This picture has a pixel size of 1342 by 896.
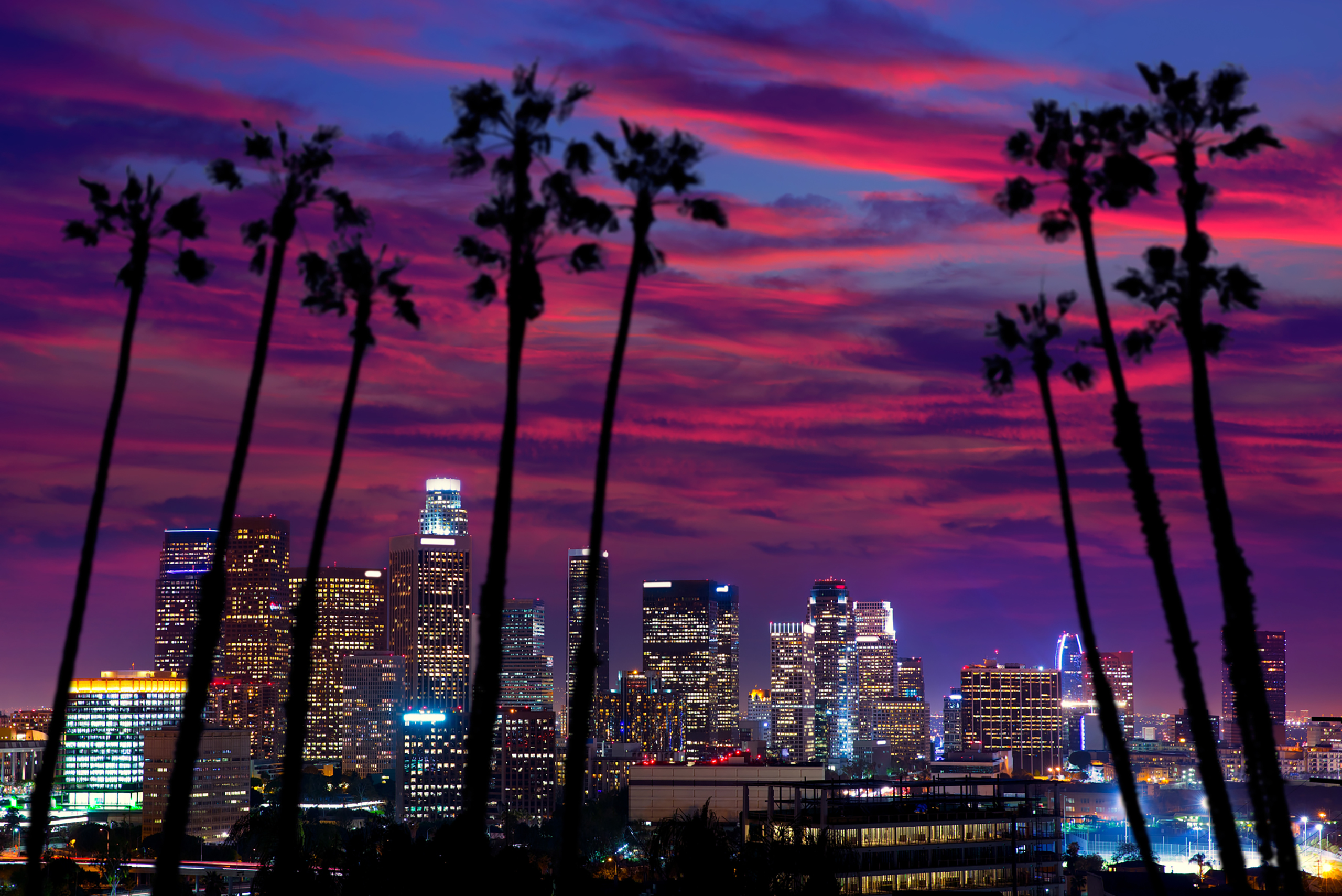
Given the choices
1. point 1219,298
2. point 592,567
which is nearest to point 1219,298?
point 1219,298

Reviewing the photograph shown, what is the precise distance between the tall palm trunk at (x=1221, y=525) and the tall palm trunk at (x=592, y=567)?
13.7 m

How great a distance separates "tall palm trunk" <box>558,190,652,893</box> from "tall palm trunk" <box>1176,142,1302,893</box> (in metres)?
13.7

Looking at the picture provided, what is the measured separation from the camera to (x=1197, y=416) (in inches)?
1580

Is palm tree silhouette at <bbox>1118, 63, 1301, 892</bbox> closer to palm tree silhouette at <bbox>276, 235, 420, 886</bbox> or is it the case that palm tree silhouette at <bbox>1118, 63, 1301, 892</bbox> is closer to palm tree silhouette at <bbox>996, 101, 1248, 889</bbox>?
palm tree silhouette at <bbox>996, 101, 1248, 889</bbox>

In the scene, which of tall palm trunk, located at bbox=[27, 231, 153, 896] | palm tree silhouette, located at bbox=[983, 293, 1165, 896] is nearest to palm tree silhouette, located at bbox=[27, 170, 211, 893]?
tall palm trunk, located at bbox=[27, 231, 153, 896]

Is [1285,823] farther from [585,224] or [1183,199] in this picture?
[585,224]

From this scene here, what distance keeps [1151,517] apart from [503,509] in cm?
1678

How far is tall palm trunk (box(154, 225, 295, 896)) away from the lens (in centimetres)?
3791

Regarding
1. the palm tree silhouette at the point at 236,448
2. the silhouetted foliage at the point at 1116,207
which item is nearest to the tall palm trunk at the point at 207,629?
the palm tree silhouette at the point at 236,448

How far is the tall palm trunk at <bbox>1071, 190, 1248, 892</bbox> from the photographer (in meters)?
40.2

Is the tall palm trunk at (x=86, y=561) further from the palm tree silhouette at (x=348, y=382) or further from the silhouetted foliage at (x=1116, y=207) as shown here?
the silhouetted foliage at (x=1116, y=207)

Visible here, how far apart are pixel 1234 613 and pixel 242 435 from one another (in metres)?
25.3

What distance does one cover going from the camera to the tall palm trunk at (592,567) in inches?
1473

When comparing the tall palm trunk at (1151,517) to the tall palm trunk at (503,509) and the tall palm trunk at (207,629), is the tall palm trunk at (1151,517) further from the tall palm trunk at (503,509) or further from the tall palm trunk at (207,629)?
the tall palm trunk at (207,629)
